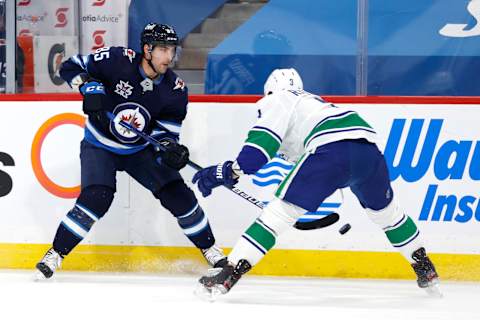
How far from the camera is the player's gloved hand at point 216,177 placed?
3844mm

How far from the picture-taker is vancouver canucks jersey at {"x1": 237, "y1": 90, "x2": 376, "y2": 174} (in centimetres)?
372

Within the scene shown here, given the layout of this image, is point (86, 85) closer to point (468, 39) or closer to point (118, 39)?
point (118, 39)

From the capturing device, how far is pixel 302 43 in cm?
476

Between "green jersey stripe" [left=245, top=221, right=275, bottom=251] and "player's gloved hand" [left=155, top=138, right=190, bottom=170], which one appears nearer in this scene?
"green jersey stripe" [left=245, top=221, right=275, bottom=251]

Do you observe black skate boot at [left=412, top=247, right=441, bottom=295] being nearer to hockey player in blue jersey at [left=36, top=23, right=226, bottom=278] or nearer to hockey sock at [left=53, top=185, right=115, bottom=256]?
hockey player in blue jersey at [left=36, top=23, right=226, bottom=278]

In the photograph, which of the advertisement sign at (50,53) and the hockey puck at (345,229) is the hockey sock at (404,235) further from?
the advertisement sign at (50,53)

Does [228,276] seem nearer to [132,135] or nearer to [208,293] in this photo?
[208,293]

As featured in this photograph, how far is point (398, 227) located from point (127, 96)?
4.07 feet

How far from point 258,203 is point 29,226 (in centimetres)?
113

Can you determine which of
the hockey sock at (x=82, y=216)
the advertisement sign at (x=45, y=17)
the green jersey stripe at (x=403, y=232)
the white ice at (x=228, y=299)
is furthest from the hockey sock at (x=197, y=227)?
the advertisement sign at (x=45, y=17)

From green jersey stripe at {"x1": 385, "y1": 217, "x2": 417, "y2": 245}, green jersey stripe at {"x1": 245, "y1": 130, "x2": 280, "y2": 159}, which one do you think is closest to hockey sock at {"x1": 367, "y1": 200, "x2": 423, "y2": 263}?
green jersey stripe at {"x1": 385, "y1": 217, "x2": 417, "y2": 245}

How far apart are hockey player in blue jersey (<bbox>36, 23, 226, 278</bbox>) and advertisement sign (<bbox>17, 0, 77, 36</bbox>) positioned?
1.83 feet

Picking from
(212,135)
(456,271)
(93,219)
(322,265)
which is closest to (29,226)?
(93,219)

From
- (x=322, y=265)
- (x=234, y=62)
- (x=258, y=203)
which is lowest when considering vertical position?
(x=322, y=265)
